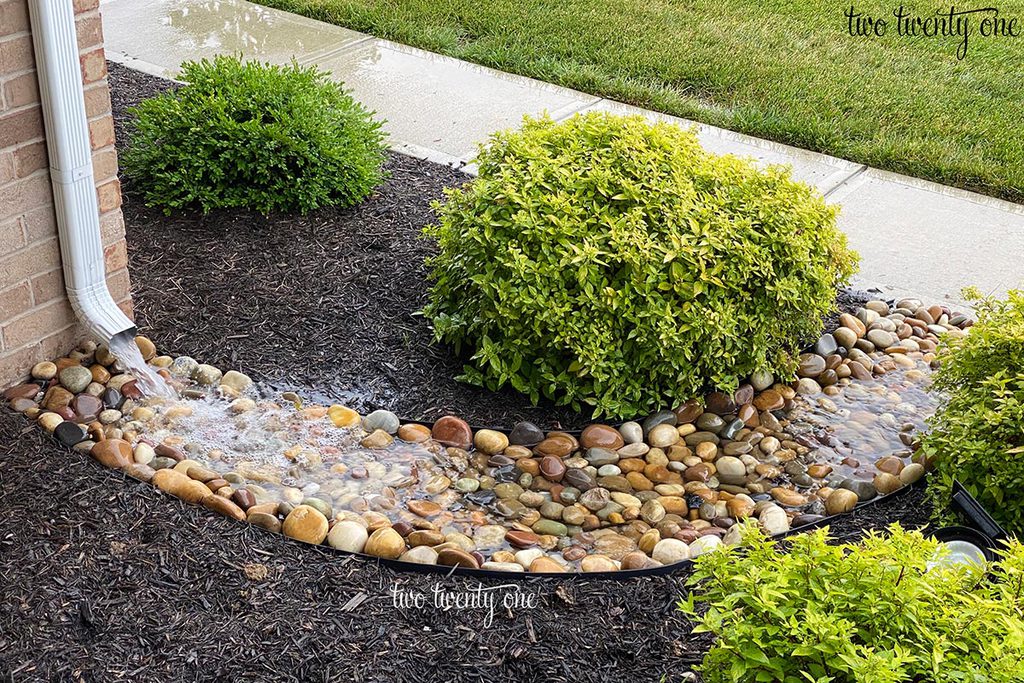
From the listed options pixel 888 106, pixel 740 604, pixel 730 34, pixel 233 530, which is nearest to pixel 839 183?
pixel 888 106

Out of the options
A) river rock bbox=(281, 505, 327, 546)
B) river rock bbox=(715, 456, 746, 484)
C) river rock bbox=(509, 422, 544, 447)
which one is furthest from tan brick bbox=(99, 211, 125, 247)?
river rock bbox=(715, 456, 746, 484)

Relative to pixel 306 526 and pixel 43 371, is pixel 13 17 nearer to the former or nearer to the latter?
pixel 43 371

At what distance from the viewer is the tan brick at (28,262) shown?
3348mm

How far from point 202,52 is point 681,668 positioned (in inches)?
199

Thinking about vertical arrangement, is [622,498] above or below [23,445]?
below

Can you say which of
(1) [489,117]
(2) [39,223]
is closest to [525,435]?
(2) [39,223]

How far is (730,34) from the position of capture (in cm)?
705

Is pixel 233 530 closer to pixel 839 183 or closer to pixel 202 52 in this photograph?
pixel 839 183

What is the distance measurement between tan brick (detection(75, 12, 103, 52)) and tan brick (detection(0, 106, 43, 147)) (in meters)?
0.26

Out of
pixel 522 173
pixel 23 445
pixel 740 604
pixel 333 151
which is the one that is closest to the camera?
pixel 740 604

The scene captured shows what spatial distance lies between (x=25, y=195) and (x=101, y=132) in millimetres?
339

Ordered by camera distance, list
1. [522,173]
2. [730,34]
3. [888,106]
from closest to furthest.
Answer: [522,173]
[888,106]
[730,34]

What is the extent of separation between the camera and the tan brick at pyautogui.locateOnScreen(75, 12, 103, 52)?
131 inches

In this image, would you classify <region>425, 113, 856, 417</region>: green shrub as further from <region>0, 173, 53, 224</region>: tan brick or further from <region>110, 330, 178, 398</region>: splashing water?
<region>0, 173, 53, 224</region>: tan brick
